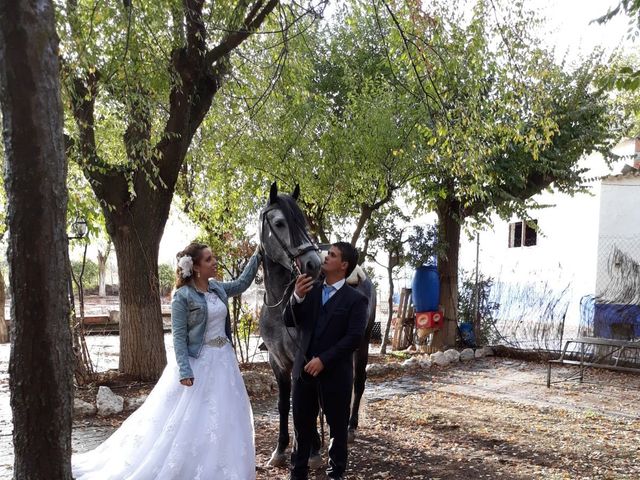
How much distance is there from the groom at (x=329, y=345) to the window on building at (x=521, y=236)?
15.7 m

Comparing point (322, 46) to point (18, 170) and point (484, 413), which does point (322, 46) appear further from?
point (18, 170)

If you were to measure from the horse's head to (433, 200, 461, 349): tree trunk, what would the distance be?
8.62 metres

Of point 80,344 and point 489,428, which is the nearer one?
point 489,428

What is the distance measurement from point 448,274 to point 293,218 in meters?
8.95

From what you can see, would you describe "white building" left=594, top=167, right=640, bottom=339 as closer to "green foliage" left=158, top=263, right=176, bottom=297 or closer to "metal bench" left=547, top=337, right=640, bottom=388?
"metal bench" left=547, top=337, right=640, bottom=388

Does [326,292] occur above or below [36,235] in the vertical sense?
below

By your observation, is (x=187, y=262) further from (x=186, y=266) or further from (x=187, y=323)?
(x=187, y=323)

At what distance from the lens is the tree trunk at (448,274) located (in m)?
→ 13.2

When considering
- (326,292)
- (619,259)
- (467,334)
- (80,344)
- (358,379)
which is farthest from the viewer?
(467,334)

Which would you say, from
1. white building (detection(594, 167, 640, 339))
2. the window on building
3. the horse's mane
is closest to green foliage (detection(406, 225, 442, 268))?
white building (detection(594, 167, 640, 339))

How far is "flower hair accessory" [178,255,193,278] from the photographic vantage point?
4.55 metres

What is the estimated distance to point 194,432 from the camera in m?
4.27

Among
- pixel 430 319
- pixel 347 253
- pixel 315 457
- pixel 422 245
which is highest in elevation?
pixel 422 245

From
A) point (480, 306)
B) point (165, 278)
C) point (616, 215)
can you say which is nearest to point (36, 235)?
point (480, 306)
